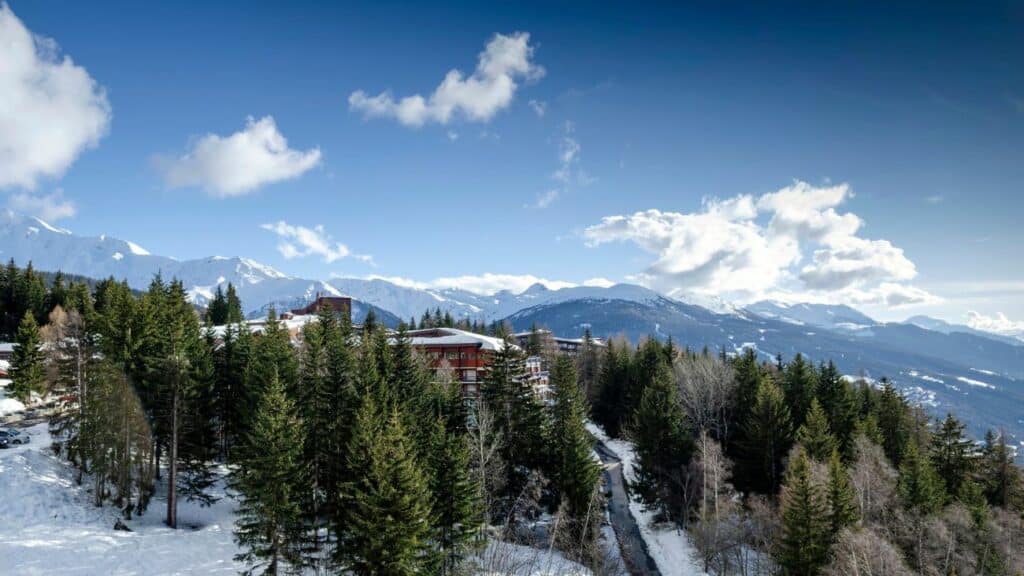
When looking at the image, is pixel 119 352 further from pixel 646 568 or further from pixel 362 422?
pixel 646 568

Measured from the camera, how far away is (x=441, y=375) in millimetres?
61438

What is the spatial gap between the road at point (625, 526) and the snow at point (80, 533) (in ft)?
101

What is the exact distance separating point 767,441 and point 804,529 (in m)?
16.9

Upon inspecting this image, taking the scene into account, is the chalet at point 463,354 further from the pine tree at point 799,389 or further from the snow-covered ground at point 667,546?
the pine tree at point 799,389

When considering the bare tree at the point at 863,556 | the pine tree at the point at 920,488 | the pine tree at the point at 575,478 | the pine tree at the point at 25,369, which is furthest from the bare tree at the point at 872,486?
the pine tree at the point at 25,369

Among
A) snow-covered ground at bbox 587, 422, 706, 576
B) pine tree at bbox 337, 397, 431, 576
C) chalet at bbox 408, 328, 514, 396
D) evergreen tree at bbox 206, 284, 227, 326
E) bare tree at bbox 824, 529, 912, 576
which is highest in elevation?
evergreen tree at bbox 206, 284, 227, 326

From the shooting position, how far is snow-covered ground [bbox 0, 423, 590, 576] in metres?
29.7

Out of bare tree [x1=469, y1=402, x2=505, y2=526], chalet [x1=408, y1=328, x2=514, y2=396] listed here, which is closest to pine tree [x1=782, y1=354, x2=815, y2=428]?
bare tree [x1=469, y1=402, x2=505, y2=526]

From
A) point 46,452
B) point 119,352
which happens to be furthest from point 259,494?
point 46,452

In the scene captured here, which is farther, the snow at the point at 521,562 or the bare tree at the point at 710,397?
the bare tree at the point at 710,397

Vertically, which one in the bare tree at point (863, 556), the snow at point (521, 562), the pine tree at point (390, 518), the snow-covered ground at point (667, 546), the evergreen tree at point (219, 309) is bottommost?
the snow-covered ground at point (667, 546)

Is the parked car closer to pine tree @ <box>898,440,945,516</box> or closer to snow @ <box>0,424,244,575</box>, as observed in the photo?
snow @ <box>0,424,244,575</box>

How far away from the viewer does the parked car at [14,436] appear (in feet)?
140

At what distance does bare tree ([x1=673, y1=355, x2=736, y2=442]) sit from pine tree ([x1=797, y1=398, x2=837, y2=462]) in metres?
10.3
